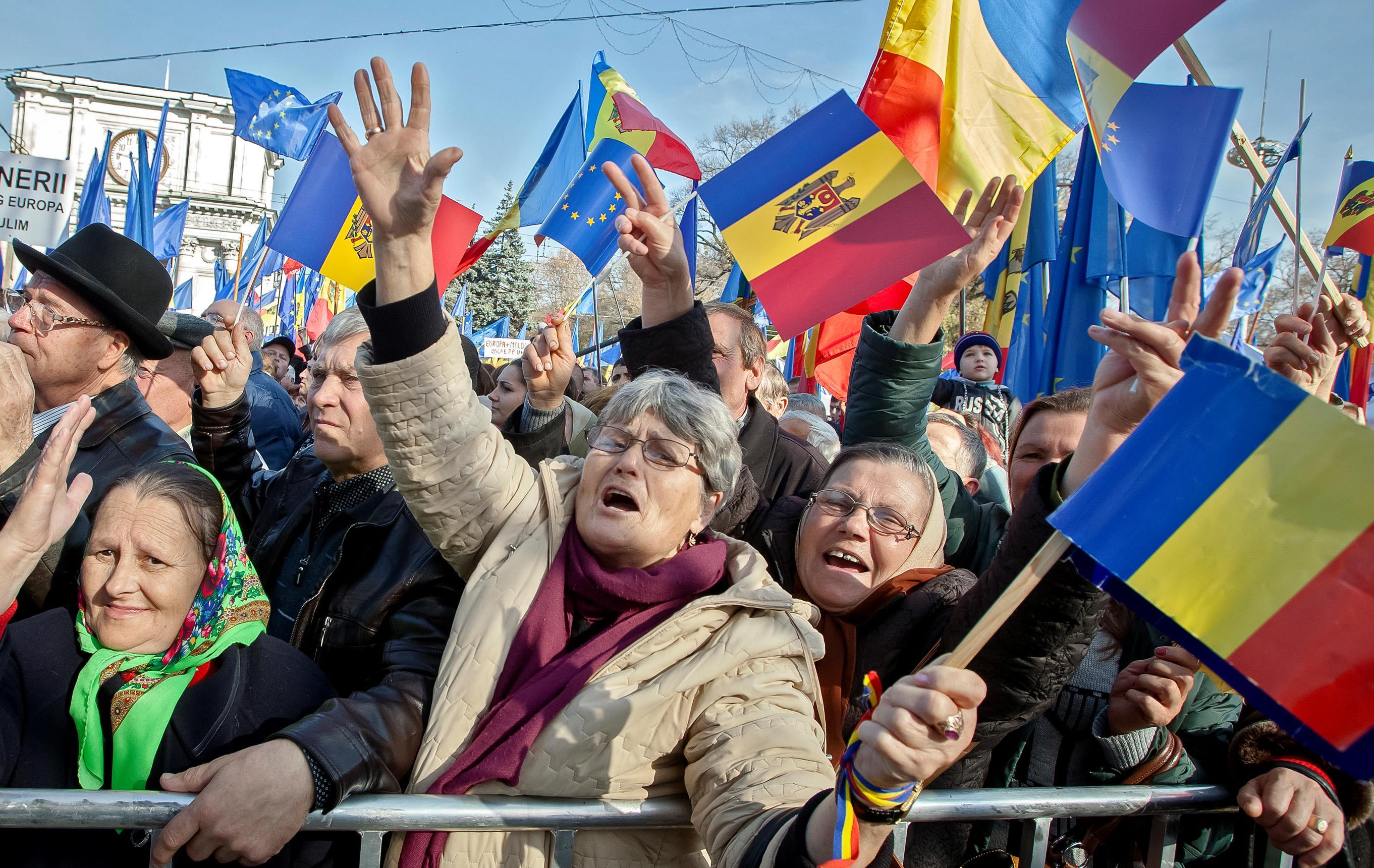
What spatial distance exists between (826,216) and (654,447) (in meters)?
1.37

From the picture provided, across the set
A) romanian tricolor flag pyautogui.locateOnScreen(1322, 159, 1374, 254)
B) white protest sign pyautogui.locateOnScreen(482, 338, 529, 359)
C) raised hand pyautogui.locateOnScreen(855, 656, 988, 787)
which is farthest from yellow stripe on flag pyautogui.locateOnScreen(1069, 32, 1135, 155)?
white protest sign pyautogui.locateOnScreen(482, 338, 529, 359)

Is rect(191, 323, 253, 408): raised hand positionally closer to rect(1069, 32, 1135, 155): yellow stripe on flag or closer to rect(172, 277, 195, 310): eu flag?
rect(1069, 32, 1135, 155): yellow stripe on flag

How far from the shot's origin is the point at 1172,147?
3428 mm

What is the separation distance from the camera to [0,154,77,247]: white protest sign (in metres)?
8.08

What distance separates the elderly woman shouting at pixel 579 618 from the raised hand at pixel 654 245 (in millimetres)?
536

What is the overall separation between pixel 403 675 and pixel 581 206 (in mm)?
4729

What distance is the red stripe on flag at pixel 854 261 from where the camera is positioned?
3.05 m

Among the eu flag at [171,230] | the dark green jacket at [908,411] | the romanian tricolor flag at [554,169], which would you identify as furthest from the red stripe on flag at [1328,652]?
the eu flag at [171,230]

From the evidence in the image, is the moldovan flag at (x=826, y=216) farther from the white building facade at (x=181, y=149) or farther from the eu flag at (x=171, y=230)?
the white building facade at (x=181, y=149)

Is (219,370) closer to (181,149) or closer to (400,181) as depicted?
(400,181)

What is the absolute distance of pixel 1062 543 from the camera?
1488 millimetres

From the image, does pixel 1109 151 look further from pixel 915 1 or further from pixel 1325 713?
pixel 1325 713

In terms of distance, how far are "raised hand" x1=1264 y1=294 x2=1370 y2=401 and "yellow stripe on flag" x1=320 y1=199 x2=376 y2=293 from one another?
4486 millimetres

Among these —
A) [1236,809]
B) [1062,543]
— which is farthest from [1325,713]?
[1236,809]
